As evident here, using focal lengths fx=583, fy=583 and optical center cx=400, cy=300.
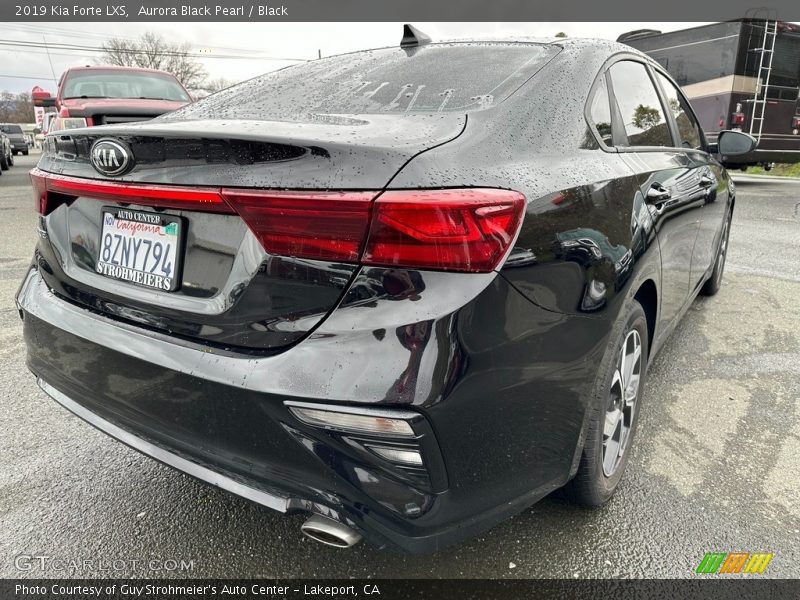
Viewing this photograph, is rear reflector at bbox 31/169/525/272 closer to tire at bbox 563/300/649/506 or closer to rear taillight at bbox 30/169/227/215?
rear taillight at bbox 30/169/227/215

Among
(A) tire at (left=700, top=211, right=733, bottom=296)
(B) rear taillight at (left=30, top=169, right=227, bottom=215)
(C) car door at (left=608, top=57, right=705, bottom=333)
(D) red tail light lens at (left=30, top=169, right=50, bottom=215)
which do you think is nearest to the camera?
(B) rear taillight at (left=30, top=169, right=227, bottom=215)

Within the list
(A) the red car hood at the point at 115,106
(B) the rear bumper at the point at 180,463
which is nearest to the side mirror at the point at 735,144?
(B) the rear bumper at the point at 180,463

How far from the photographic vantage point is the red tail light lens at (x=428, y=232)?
48.9 inches

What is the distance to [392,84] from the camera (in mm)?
1938

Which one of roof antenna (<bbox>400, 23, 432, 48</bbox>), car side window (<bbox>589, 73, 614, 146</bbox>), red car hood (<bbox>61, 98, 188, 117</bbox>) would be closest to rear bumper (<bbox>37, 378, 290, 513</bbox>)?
car side window (<bbox>589, 73, 614, 146</bbox>)

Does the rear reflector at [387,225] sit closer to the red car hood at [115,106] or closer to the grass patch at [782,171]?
the red car hood at [115,106]

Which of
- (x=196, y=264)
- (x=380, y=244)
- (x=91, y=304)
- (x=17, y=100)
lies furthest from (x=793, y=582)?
(x=17, y=100)

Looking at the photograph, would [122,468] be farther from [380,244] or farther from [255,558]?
[380,244]

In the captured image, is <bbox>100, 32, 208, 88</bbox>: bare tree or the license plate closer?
the license plate

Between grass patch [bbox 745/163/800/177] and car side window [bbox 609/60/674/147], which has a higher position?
car side window [bbox 609/60/674/147]

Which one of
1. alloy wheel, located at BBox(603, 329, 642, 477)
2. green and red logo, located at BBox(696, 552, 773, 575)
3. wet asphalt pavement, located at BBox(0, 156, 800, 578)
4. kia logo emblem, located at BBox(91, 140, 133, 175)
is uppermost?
kia logo emblem, located at BBox(91, 140, 133, 175)

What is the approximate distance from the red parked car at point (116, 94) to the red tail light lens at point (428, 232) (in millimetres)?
7054

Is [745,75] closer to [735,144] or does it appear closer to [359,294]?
[735,144]

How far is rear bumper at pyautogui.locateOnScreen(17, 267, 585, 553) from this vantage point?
1298 millimetres
